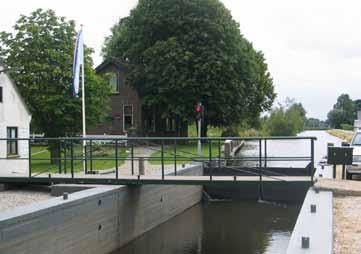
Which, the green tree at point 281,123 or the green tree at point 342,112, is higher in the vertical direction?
the green tree at point 342,112

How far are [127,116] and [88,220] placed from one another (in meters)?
35.8

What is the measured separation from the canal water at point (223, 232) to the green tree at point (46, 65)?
810cm

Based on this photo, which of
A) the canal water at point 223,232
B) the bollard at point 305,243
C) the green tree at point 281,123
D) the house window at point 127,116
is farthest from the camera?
the green tree at point 281,123

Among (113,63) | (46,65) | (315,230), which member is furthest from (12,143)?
(113,63)

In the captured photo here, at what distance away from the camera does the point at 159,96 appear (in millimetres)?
41250

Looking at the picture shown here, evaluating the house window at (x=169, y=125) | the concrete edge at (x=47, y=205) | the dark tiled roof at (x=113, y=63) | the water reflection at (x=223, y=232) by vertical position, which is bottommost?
the water reflection at (x=223, y=232)

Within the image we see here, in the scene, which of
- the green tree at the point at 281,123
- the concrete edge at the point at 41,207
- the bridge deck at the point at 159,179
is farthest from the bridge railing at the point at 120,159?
the green tree at the point at 281,123

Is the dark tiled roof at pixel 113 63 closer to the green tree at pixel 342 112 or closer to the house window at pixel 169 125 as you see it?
the house window at pixel 169 125

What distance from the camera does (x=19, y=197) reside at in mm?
15141

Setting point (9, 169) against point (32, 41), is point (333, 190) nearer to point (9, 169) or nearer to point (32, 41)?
point (9, 169)

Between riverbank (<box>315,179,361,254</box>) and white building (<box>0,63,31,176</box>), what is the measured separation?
11997mm

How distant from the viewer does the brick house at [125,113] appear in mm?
47000

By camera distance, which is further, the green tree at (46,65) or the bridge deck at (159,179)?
the green tree at (46,65)

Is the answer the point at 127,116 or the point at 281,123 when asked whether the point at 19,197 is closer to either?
the point at 127,116
